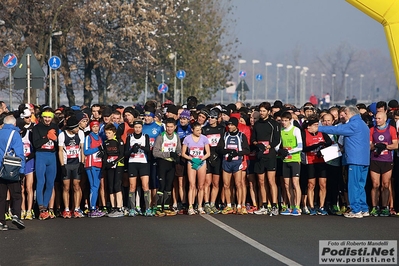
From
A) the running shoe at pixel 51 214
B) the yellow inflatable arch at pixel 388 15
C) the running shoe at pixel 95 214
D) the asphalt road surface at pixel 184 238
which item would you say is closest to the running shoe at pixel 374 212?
the asphalt road surface at pixel 184 238

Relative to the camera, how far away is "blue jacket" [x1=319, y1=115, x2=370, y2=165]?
1800cm

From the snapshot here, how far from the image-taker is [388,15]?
1477cm

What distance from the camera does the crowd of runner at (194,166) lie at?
18406mm

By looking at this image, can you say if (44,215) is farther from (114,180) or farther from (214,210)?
(214,210)

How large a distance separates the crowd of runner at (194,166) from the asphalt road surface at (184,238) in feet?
1.96

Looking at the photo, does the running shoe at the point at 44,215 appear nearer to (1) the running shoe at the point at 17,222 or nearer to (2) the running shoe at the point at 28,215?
(2) the running shoe at the point at 28,215

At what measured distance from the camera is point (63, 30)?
49.8m

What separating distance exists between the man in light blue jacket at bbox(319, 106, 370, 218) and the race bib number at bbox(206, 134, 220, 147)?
2303 millimetres

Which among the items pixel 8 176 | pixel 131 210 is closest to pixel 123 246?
pixel 8 176

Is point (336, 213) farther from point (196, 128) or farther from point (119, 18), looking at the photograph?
point (119, 18)

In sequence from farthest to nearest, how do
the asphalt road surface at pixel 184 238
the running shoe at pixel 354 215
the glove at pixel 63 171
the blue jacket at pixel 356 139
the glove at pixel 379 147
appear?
the glove at pixel 63 171, the glove at pixel 379 147, the blue jacket at pixel 356 139, the running shoe at pixel 354 215, the asphalt road surface at pixel 184 238

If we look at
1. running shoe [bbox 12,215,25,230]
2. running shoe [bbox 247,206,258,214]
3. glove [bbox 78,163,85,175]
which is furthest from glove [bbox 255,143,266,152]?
running shoe [bbox 12,215,25,230]

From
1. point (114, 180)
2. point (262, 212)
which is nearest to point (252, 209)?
point (262, 212)

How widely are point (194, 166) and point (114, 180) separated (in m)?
1.50
